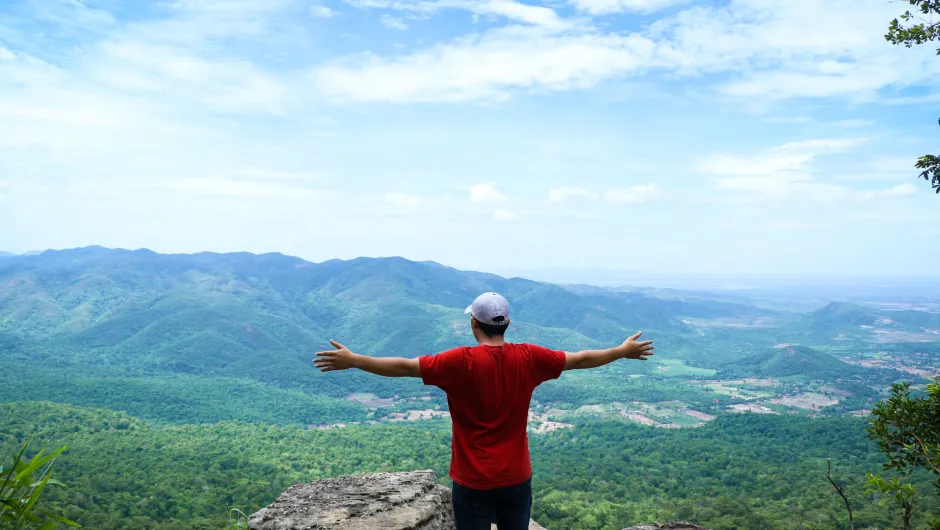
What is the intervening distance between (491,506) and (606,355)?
1.21m

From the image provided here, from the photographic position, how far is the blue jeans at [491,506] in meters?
3.45

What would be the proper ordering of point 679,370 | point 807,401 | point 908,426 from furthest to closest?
point 679,370 → point 807,401 → point 908,426

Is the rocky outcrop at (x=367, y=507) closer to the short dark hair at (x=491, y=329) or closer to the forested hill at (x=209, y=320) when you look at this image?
the short dark hair at (x=491, y=329)

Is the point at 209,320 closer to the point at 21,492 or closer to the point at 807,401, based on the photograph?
the point at 807,401

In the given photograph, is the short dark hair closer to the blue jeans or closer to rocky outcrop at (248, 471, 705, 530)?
the blue jeans

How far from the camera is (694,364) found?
5822 inches

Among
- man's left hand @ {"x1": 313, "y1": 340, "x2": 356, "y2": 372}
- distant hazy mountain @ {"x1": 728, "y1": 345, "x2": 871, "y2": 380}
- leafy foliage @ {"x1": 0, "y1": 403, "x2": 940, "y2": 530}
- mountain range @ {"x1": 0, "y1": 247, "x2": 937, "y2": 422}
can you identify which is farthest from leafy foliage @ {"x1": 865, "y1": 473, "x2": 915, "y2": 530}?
distant hazy mountain @ {"x1": 728, "y1": 345, "x2": 871, "y2": 380}

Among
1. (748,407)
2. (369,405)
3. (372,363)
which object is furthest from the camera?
(369,405)

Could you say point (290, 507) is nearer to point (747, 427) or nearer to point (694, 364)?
point (747, 427)

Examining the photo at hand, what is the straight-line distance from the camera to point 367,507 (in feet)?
16.4

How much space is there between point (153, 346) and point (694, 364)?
135 metres

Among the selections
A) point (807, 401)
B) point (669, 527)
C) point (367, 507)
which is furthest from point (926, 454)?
point (807, 401)

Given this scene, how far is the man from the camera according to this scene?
3320 millimetres

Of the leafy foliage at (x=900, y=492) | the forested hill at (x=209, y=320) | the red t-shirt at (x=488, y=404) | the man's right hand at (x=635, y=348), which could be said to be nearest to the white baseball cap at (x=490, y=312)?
the red t-shirt at (x=488, y=404)
